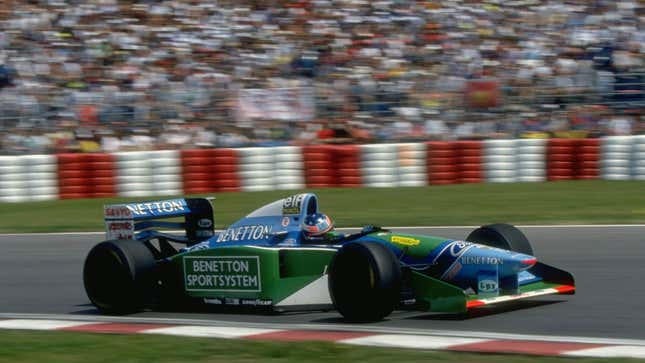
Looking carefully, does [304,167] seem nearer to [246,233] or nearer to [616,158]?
[616,158]

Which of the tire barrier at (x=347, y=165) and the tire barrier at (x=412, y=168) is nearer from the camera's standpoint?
the tire barrier at (x=347, y=165)

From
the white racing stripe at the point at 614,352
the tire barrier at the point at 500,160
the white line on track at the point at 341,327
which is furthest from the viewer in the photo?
the tire barrier at the point at 500,160

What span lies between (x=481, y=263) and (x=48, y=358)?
9.00 ft

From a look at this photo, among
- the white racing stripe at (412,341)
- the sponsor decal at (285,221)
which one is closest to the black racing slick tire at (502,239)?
the sponsor decal at (285,221)

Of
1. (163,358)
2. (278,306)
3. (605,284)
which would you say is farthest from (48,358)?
(605,284)

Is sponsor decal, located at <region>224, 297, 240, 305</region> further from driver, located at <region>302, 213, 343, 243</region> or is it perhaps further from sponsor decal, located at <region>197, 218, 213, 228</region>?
sponsor decal, located at <region>197, 218, 213, 228</region>

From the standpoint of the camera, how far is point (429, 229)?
12352 millimetres

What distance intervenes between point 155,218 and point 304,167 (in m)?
8.68

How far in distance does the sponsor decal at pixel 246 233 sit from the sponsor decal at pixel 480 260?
1467mm

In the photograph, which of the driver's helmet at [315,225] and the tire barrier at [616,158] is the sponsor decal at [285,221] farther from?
the tire barrier at [616,158]

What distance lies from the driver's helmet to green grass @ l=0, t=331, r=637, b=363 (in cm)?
147

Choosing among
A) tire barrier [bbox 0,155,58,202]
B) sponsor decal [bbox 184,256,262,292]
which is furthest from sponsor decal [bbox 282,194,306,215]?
tire barrier [bbox 0,155,58,202]

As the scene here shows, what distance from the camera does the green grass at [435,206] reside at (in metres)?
13.2

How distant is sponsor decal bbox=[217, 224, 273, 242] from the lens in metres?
7.28
